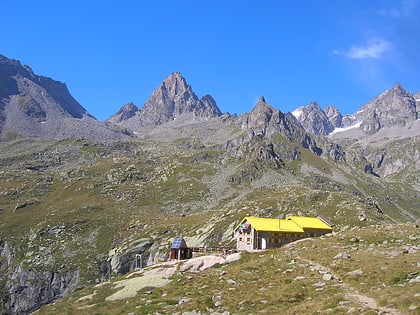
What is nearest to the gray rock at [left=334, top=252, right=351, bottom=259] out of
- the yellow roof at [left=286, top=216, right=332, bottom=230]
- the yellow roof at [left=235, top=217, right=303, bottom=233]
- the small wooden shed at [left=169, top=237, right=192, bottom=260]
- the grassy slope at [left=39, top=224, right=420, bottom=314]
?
the grassy slope at [left=39, top=224, right=420, bottom=314]

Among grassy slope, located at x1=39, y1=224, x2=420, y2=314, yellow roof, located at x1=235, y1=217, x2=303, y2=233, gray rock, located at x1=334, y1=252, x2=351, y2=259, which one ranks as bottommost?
grassy slope, located at x1=39, y1=224, x2=420, y2=314

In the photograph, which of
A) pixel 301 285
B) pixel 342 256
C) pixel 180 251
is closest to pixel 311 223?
pixel 180 251

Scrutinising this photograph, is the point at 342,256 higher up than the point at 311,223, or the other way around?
the point at 311,223

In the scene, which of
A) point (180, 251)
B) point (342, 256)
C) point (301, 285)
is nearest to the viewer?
point (301, 285)

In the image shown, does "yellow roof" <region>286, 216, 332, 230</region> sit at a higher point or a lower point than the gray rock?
higher

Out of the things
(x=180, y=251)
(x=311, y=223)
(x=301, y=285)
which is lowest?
(x=301, y=285)

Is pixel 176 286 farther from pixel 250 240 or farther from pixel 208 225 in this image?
pixel 208 225

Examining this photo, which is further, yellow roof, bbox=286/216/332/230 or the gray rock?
yellow roof, bbox=286/216/332/230

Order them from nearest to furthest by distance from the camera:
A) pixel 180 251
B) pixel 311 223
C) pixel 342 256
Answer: pixel 342 256
pixel 180 251
pixel 311 223

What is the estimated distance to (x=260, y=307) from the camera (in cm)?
3994

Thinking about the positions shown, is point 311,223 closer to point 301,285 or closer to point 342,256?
point 342,256

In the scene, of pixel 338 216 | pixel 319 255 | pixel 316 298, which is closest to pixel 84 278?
pixel 338 216

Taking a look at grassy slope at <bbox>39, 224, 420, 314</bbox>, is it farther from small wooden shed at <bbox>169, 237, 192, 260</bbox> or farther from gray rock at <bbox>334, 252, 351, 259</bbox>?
small wooden shed at <bbox>169, 237, 192, 260</bbox>

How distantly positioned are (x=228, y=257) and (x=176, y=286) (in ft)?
53.2
